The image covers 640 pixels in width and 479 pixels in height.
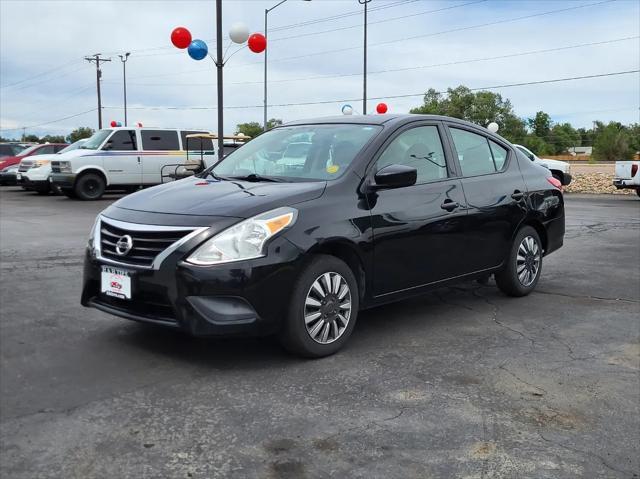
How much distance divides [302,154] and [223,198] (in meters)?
0.93

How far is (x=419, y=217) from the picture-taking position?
4793 mm

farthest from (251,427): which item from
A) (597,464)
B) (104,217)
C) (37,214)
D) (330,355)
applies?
(37,214)

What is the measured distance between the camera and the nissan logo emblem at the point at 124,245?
4023 millimetres

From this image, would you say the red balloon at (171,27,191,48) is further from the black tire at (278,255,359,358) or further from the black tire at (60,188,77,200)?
the black tire at (278,255,359,358)

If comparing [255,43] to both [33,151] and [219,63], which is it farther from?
[33,151]

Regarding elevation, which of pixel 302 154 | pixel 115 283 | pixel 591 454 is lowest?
pixel 591 454

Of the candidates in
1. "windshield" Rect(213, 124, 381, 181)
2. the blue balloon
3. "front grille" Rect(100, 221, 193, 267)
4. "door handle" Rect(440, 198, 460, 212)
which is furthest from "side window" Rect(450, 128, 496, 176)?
the blue balloon

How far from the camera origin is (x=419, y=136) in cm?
513

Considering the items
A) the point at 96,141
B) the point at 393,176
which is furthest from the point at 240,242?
the point at 96,141

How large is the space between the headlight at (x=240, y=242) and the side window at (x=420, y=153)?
3.69ft

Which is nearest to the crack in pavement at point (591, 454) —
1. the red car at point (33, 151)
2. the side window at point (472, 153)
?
the side window at point (472, 153)

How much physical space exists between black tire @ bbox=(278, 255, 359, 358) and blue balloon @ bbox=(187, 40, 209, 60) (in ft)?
36.7

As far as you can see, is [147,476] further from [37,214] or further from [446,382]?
[37,214]

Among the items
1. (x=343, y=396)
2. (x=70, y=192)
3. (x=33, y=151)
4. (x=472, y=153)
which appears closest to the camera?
(x=343, y=396)
